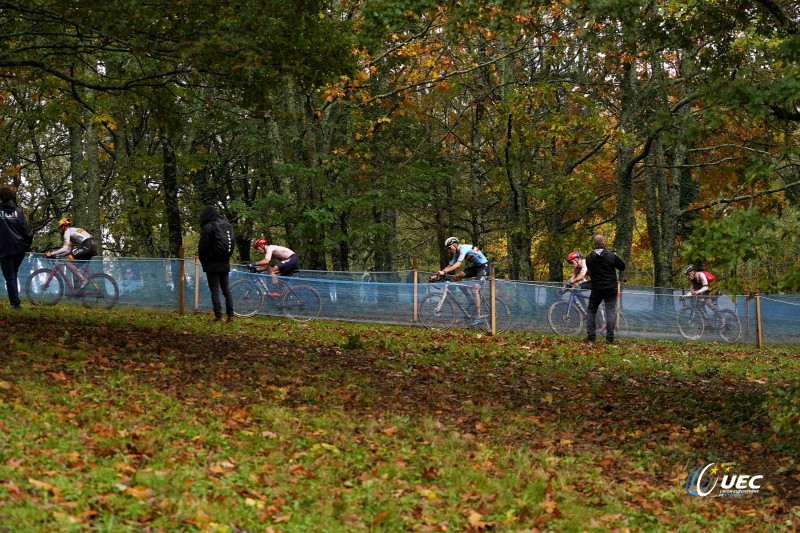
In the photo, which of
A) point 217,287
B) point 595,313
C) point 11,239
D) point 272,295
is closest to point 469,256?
point 595,313

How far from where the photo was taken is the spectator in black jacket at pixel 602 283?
15.9m

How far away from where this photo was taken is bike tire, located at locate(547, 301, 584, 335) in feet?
57.9

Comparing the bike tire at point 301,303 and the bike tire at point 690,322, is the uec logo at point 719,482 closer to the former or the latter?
the bike tire at point 301,303

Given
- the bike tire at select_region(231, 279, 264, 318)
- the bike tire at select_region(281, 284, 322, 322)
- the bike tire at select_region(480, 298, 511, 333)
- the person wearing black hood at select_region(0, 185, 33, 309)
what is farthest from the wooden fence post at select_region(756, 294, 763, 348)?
the person wearing black hood at select_region(0, 185, 33, 309)

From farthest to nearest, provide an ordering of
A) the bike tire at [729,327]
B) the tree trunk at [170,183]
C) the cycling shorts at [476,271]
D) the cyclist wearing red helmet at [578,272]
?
the tree trunk at [170,183] → the bike tire at [729,327] → the cyclist wearing red helmet at [578,272] → the cycling shorts at [476,271]

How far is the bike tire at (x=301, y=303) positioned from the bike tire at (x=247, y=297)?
50 cm

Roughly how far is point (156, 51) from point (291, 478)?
682 centimetres

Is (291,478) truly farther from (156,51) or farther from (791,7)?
(791,7)

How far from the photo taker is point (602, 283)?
1593 cm

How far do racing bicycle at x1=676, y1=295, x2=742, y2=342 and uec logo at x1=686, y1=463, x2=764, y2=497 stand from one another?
38.6 feet

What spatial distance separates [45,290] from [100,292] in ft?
3.34

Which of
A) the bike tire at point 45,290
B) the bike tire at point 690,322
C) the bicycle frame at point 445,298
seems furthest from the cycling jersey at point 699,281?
the bike tire at point 45,290

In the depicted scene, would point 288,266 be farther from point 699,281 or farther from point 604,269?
point 699,281

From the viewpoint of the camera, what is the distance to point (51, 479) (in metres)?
5.42
